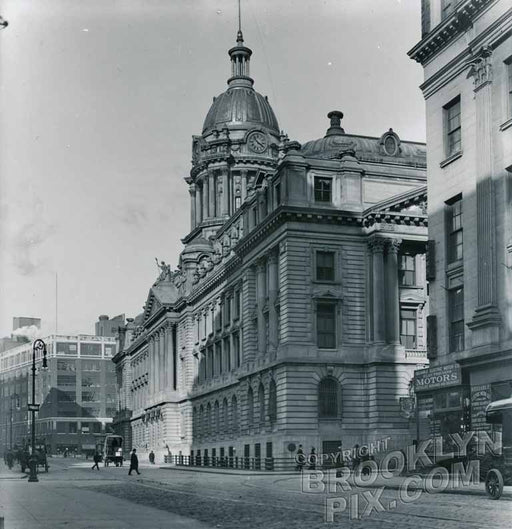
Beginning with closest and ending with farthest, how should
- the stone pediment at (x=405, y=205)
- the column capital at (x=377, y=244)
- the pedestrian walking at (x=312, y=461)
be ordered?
the pedestrian walking at (x=312, y=461) → the stone pediment at (x=405, y=205) → the column capital at (x=377, y=244)

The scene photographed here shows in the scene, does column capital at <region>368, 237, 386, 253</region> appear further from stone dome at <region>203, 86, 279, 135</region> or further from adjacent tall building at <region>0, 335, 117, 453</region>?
adjacent tall building at <region>0, 335, 117, 453</region>

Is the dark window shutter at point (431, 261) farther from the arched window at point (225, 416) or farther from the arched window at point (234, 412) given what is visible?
the arched window at point (225, 416)

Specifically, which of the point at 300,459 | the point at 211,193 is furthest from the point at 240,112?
the point at 300,459

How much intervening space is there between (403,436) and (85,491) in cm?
2888

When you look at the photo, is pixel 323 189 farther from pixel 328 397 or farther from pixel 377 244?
pixel 328 397

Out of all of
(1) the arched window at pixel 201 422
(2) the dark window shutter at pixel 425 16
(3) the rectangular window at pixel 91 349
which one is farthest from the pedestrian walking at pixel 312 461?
(3) the rectangular window at pixel 91 349

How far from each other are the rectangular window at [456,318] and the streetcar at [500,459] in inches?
454

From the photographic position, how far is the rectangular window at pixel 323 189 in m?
61.1

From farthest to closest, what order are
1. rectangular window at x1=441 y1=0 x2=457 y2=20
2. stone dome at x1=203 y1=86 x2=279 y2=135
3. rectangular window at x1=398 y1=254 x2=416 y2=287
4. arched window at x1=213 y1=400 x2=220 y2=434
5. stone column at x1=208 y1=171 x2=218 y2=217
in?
1. stone dome at x1=203 y1=86 x2=279 y2=135
2. stone column at x1=208 y1=171 x2=218 y2=217
3. arched window at x1=213 y1=400 x2=220 y2=434
4. rectangular window at x1=398 y1=254 x2=416 y2=287
5. rectangular window at x1=441 y1=0 x2=457 y2=20

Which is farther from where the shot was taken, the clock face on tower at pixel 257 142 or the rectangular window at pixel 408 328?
the clock face on tower at pixel 257 142

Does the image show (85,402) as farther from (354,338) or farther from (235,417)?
(354,338)

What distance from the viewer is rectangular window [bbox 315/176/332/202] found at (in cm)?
6106

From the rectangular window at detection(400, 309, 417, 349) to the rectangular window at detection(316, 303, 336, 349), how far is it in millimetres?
4721

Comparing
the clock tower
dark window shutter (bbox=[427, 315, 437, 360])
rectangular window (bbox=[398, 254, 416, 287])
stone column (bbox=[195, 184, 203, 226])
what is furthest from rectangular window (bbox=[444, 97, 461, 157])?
stone column (bbox=[195, 184, 203, 226])
